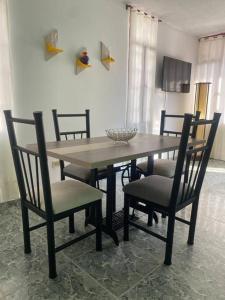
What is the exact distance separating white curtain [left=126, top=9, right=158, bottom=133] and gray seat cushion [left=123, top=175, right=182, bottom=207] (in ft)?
6.62

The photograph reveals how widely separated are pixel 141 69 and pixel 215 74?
1.91 metres

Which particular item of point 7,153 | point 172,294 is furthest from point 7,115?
point 172,294

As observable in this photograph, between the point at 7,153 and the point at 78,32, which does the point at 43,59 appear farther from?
the point at 7,153

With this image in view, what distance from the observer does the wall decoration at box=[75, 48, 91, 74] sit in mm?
2844

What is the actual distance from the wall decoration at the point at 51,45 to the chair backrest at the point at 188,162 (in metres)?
1.87

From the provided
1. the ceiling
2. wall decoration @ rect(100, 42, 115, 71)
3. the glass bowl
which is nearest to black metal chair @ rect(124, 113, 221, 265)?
the glass bowl

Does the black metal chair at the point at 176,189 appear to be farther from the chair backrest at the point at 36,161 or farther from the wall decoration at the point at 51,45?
the wall decoration at the point at 51,45

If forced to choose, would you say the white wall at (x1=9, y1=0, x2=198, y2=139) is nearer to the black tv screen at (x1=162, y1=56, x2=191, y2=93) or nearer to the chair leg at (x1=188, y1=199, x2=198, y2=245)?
the black tv screen at (x1=162, y1=56, x2=191, y2=93)

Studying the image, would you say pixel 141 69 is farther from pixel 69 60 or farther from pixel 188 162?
pixel 188 162

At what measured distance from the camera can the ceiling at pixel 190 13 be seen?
3.13m

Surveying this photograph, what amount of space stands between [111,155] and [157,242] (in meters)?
0.89

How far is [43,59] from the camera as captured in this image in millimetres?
2564

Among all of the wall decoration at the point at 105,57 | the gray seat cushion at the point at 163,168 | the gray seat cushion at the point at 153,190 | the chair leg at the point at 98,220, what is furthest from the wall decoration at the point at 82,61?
the chair leg at the point at 98,220

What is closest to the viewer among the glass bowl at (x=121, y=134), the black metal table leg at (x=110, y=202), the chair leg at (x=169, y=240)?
the chair leg at (x=169, y=240)
